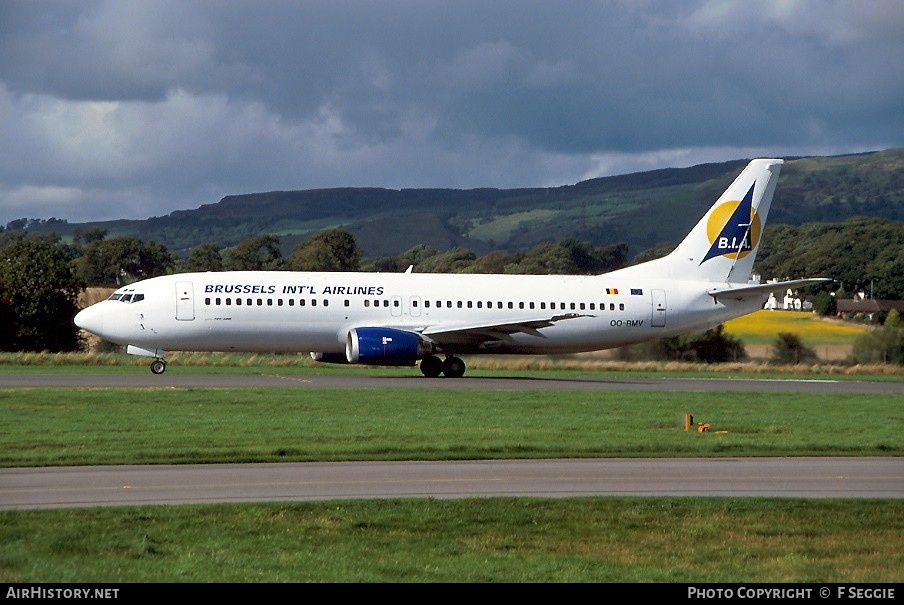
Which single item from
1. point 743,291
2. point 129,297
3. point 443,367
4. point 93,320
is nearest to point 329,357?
point 443,367

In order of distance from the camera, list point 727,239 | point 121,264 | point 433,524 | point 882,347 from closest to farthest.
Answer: point 433,524, point 727,239, point 882,347, point 121,264

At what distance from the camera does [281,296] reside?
46.1m

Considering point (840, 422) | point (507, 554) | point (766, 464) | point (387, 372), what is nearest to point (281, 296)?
point (387, 372)

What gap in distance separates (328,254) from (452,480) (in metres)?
101

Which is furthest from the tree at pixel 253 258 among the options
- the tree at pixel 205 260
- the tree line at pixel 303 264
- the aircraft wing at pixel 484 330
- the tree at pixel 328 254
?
the aircraft wing at pixel 484 330

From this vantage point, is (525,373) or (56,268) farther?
(56,268)

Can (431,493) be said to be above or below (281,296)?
below

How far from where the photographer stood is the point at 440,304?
48.3 metres

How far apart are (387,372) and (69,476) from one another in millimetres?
31055

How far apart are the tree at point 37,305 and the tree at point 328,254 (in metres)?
39.2

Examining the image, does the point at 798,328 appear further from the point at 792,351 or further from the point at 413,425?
the point at 413,425

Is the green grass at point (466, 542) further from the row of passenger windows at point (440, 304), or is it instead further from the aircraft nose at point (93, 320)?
the aircraft nose at point (93, 320)

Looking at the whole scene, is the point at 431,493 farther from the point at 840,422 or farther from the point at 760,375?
the point at 760,375
